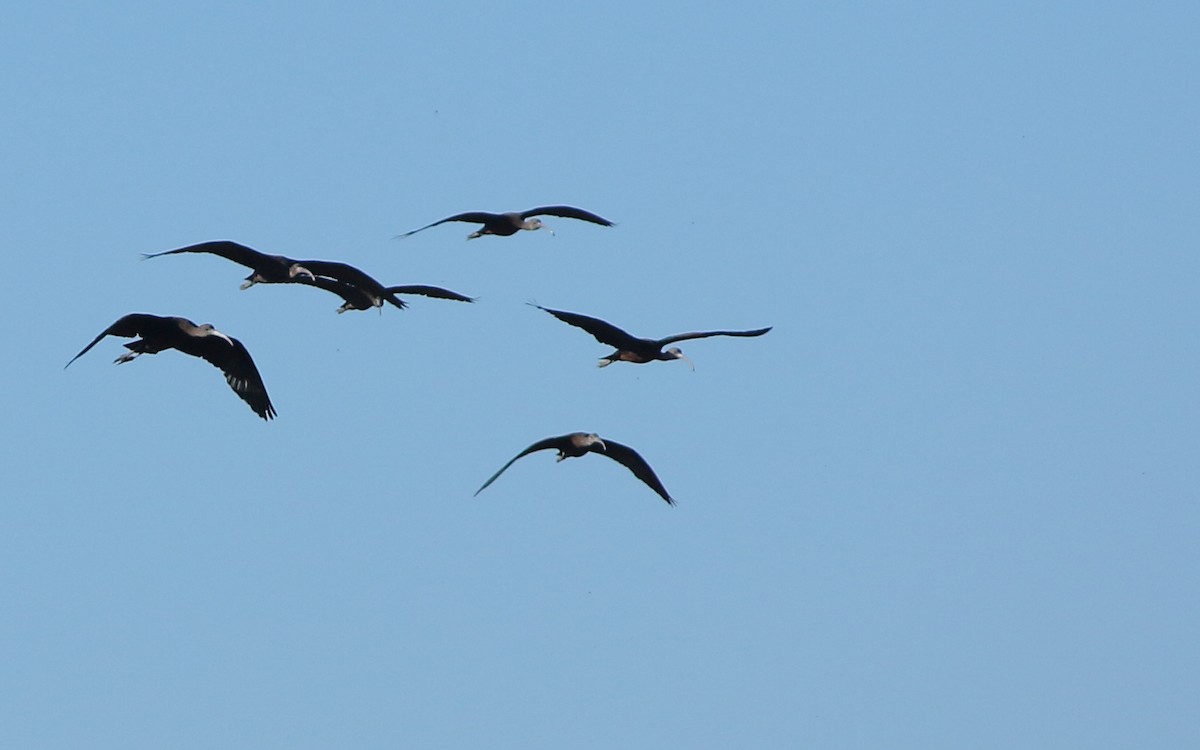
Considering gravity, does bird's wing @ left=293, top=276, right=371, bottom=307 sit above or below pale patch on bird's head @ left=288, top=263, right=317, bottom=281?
below

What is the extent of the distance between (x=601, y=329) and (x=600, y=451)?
2.12m

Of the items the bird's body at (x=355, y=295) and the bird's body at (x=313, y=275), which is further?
the bird's body at (x=355, y=295)

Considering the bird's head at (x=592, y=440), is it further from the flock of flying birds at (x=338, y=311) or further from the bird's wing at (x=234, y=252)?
the bird's wing at (x=234, y=252)

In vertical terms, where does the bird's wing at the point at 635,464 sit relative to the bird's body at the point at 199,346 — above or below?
below

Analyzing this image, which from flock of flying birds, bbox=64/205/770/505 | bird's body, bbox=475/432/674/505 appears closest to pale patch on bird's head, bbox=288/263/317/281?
flock of flying birds, bbox=64/205/770/505

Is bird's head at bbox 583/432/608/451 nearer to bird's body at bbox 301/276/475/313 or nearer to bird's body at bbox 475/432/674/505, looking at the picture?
bird's body at bbox 475/432/674/505

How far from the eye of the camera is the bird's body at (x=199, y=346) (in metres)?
33.0

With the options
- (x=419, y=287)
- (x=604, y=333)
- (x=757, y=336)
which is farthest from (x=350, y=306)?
(x=757, y=336)

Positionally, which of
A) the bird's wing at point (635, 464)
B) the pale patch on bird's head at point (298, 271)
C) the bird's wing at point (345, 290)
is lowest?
the bird's wing at point (635, 464)

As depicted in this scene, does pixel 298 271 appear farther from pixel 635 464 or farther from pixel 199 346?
pixel 635 464

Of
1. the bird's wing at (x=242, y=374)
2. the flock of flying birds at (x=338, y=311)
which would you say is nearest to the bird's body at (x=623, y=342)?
the flock of flying birds at (x=338, y=311)

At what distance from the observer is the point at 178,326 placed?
33688 mm

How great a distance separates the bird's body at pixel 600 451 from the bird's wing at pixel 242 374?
4.90m

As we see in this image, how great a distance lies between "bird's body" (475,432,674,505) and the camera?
34438 millimetres
